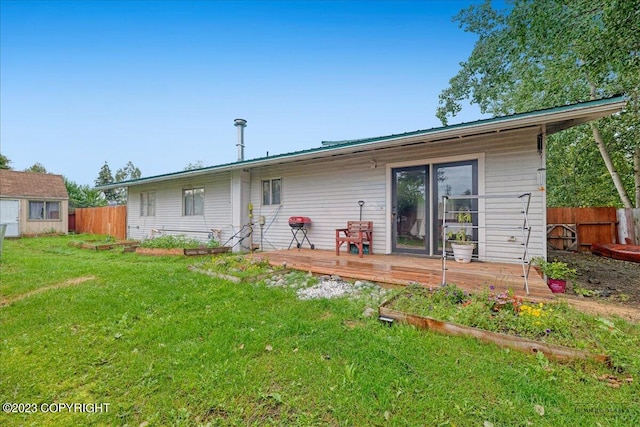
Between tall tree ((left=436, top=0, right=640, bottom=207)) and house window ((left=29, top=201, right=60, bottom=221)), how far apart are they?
68.7ft

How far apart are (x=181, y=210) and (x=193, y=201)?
0.70 meters

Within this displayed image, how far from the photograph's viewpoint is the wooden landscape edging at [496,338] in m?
2.02

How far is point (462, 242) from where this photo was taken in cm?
469

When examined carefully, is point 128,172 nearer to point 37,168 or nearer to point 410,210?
point 37,168

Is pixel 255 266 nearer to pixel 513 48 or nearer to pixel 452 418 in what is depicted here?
pixel 452 418

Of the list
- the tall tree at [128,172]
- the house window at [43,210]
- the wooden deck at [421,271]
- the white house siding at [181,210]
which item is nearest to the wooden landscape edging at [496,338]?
the wooden deck at [421,271]

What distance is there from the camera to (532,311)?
2506 millimetres

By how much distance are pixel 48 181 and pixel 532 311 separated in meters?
22.9

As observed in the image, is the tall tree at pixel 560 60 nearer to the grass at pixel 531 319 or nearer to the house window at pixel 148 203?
the grass at pixel 531 319

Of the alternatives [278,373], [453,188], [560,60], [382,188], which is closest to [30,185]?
[382,188]

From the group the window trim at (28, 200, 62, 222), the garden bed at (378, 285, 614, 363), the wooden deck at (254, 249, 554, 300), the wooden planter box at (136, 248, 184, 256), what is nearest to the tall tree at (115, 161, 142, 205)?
the window trim at (28, 200, 62, 222)

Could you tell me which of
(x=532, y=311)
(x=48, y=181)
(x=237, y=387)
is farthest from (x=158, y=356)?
(x=48, y=181)

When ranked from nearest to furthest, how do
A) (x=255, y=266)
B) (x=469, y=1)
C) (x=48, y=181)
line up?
(x=255, y=266) < (x=469, y=1) < (x=48, y=181)

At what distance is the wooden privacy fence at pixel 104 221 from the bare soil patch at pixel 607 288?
15322 millimetres
